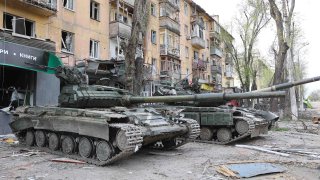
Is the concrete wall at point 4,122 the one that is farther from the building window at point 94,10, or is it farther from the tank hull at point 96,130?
the building window at point 94,10

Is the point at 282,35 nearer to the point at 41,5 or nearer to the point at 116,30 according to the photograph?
the point at 116,30

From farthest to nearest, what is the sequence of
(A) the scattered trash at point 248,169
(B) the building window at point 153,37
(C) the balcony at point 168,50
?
1. (C) the balcony at point 168,50
2. (B) the building window at point 153,37
3. (A) the scattered trash at point 248,169

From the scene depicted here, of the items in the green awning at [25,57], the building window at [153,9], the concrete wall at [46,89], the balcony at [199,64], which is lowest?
the concrete wall at [46,89]

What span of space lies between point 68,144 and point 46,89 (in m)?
7.91

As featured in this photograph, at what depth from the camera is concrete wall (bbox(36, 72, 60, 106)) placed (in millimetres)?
15907

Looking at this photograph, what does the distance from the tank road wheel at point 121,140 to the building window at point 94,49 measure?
14550mm

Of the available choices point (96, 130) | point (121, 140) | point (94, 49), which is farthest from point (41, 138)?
point (94, 49)

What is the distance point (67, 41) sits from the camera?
64.6 ft

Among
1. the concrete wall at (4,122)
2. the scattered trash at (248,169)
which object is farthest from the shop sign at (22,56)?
the scattered trash at (248,169)

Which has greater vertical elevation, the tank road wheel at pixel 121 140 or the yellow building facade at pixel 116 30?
the yellow building facade at pixel 116 30

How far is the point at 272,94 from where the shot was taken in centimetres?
738

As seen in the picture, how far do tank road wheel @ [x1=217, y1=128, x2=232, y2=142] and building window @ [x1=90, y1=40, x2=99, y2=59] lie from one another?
11.8 metres

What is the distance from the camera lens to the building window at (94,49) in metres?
21.8

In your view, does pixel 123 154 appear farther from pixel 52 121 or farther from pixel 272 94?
pixel 272 94
